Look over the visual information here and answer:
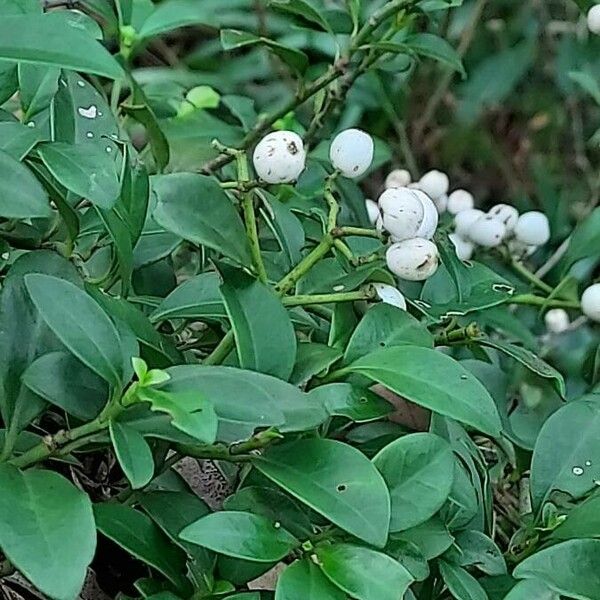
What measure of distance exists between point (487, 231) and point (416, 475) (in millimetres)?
335

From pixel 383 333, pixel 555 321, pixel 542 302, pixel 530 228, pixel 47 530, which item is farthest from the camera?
pixel 555 321

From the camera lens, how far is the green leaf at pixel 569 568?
40 cm

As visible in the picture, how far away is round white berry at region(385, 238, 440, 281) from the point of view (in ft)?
1.59

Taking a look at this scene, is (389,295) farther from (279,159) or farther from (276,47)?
(276,47)

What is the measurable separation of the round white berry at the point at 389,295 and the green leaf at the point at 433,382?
35 millimetres

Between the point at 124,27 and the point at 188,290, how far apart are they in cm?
36

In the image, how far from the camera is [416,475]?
1.42 feet

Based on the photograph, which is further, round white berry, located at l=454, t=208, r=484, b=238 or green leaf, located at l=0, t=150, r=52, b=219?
round white berry, located at l=454, t=208, r=484, b=238

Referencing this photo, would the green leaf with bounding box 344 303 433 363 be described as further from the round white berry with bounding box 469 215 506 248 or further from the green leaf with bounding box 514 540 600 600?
the round white berry with bounding box 469 215 506 248

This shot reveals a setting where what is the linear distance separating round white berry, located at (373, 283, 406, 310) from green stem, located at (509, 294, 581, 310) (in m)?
0.15


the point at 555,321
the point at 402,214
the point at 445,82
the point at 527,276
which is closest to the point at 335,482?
the point at 402,214

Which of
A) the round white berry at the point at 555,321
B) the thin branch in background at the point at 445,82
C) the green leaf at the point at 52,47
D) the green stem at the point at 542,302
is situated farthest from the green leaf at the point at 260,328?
the thin branch in background at the point at 445,82

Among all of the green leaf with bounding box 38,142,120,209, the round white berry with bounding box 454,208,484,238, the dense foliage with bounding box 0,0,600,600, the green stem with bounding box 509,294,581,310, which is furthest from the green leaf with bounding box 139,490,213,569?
the round white berry with bounding box 454,208,484,238

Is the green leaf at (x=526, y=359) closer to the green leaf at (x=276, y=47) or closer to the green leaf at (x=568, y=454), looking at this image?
the green leaf at (x=568, y=454)
